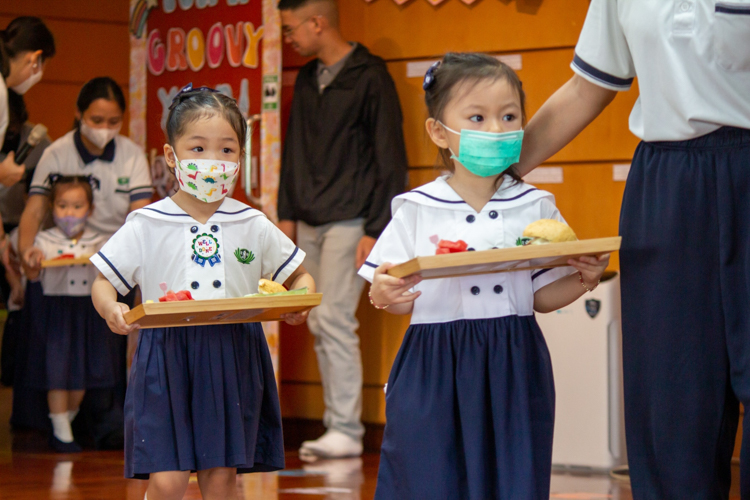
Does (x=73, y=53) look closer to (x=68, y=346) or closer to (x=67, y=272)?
(x=67, y=272)

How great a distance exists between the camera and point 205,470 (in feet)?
7.75

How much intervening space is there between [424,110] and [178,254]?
266 centimetres

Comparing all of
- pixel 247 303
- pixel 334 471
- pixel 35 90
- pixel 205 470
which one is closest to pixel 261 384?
pixel 205 470

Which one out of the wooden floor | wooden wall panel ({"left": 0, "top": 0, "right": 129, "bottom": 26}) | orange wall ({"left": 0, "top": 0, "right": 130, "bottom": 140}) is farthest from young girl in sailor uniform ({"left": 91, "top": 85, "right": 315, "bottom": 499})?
wooden wall panel ({"left": 0, "top": 0, "right": 129, "bottom": 26})

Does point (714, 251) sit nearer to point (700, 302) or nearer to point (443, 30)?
point (700, 302)

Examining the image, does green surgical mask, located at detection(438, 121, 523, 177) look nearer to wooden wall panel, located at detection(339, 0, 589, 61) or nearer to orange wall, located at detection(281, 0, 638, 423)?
orange wall, located at detection(281, 0, 638, 423)

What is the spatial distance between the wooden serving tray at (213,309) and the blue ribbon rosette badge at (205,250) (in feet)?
0.72

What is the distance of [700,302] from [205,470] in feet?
4.24

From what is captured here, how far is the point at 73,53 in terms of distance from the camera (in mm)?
6680

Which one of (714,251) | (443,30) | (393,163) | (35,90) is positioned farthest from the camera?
(35,90)

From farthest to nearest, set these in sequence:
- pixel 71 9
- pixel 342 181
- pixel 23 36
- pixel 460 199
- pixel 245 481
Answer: pixel 71 9 < pixel 23 36 < pixel 342 181 < pixel 245 481 < pixel 460 199

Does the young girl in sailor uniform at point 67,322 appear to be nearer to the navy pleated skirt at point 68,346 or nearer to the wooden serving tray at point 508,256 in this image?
the navy pleated skirt at point 68,346

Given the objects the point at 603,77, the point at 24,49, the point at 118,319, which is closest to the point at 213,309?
the point at 118,319

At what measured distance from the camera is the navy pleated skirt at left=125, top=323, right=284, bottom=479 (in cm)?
229
